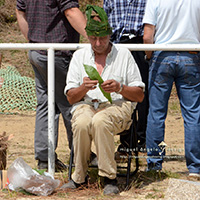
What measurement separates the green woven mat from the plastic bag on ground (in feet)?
15.0

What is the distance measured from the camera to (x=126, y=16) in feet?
15.1

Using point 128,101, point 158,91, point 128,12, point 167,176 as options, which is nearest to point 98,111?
point 128,101

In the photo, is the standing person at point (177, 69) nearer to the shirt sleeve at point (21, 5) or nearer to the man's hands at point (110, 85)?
the man's hands at point (110, 85)

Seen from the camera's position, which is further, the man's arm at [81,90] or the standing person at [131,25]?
the standing person at [131,25]

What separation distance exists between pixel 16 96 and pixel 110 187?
5389 mm

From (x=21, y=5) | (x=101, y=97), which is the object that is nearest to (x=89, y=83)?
(x=101, y=97)

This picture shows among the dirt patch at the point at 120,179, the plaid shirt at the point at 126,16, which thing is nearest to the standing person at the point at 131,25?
the plaid shirt at the point at 126,16

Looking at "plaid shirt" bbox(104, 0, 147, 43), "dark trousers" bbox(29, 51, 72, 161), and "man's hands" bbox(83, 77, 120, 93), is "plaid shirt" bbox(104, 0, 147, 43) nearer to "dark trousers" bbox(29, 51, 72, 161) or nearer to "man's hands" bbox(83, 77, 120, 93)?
"dark trousers" bbox(29, 51, 72, 161)

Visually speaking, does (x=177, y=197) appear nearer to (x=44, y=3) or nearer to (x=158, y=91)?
(x=158, y=91)

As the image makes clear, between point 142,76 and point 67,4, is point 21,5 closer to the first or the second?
point 67,4

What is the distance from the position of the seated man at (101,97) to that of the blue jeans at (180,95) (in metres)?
0.32

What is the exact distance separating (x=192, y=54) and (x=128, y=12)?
113 cm

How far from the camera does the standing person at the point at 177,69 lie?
375 centimetres

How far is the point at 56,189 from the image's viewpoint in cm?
346
